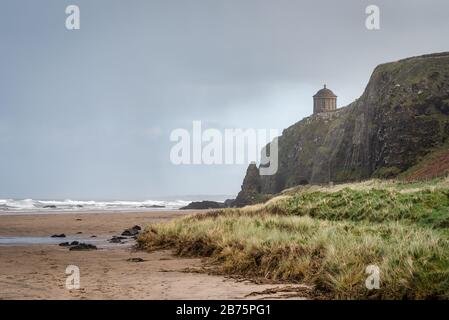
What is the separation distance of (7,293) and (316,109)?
A: 13052 centimetres

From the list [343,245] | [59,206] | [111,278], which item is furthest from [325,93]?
[111,278]

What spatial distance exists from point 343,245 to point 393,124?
5674 centimetres

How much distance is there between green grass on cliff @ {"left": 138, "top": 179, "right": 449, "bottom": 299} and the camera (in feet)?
30.2

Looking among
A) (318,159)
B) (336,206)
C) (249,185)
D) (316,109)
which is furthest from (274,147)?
(336,206)

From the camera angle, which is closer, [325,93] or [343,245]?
[343,245]

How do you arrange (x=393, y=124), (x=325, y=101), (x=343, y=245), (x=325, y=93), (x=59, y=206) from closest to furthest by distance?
(x=343, y=245) → (x=393, y=124) → (x=59, y=206) → (x=325, y=101) → (x=325, y=93)

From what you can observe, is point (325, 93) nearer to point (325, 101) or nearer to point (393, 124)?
point (325, 101)

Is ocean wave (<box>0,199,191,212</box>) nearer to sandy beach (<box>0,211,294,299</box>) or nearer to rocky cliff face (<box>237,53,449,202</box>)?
rocky cliff face (<box>237,53,449,202</box>)

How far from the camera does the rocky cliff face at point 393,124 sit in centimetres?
6069

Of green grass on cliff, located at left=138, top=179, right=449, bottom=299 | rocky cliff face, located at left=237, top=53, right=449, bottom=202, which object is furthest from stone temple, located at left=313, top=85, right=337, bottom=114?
green grass on cliff, located at left=138, top=179, right=449, bottom=299

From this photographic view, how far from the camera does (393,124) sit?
6544 centimetres

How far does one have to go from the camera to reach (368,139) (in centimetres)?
7269

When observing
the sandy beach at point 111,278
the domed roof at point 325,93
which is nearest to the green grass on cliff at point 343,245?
the sandy beach at point 111,278
